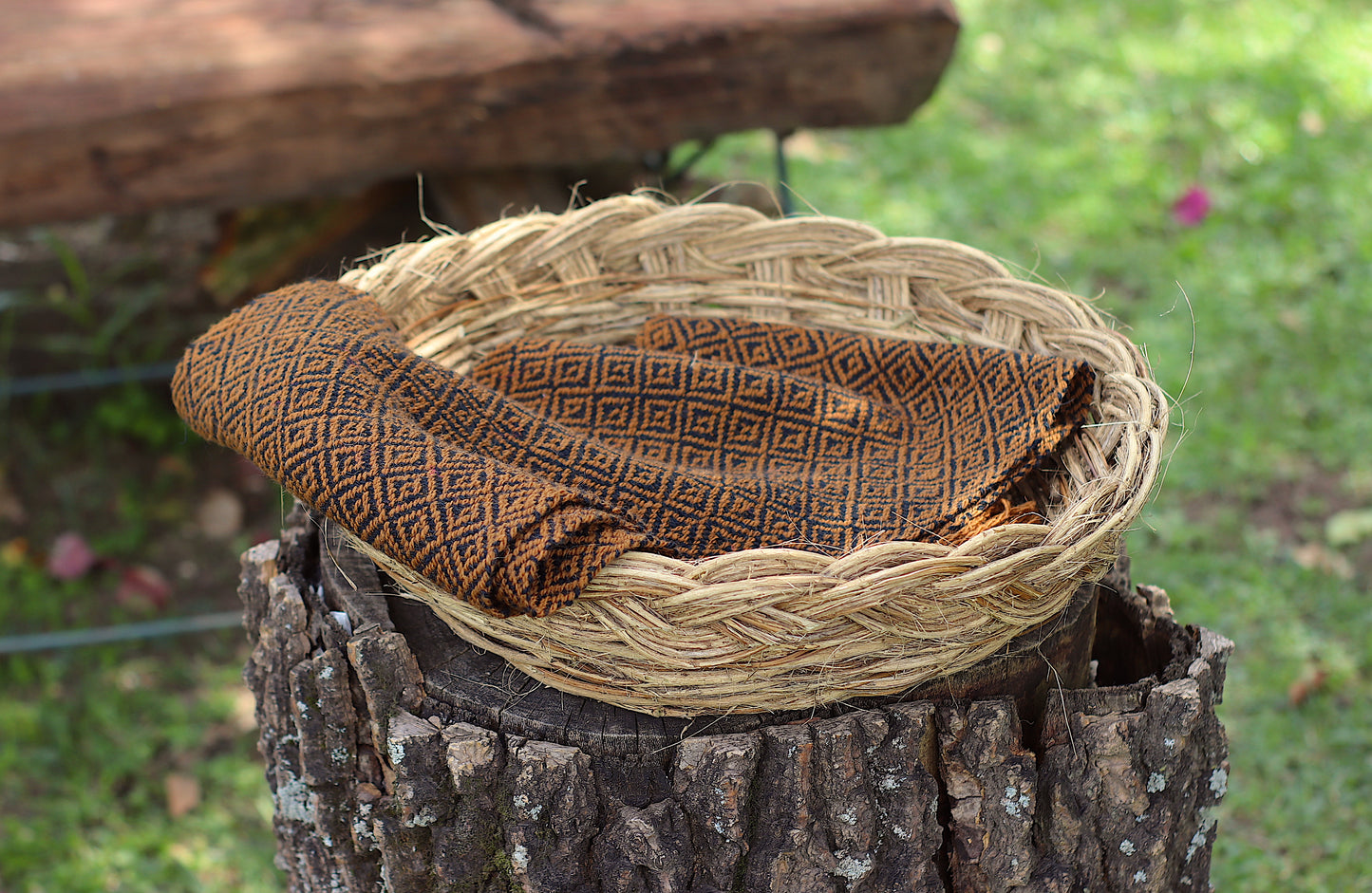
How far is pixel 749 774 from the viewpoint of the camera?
1.02m

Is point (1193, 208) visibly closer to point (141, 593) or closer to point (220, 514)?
point (220, 514)

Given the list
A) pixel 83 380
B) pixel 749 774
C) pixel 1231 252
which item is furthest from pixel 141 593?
pixel 1231 252

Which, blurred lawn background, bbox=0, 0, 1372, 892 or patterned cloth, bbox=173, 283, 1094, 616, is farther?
blurred lawn background, bbox=0, 0, 1372, 892

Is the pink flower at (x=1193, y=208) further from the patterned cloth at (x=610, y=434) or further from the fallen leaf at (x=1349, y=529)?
the patterned cloth at (x=610, y=434)

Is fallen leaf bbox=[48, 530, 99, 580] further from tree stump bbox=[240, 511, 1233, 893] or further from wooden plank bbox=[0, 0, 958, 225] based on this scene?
tree stump bbox=[240, 511, 1233, 893]

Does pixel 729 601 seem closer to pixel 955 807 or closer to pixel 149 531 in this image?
pixel 955 807

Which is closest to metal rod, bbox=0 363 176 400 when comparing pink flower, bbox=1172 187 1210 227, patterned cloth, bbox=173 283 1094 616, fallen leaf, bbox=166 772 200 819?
fallen leaf, bbox=166 772 200 819

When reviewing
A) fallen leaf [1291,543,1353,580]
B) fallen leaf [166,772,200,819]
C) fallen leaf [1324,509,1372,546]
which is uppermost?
fallen leaf [1324,509,1372,546]

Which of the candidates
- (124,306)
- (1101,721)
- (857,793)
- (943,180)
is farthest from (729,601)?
(943,180)

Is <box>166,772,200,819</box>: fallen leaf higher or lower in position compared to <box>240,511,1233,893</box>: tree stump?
lower

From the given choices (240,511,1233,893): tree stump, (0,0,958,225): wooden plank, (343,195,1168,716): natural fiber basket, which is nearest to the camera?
(343,195,1168,716): natural fiber basket

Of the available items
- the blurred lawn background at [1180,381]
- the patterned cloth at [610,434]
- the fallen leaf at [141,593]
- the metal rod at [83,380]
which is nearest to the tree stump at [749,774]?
the patterned cloth at [610,434]

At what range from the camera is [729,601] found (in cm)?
92

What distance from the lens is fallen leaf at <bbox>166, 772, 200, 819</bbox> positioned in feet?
6.63
